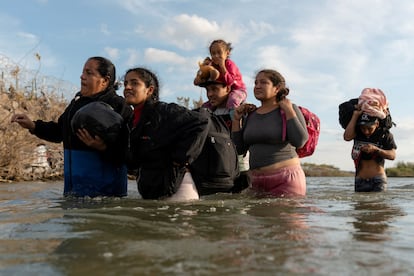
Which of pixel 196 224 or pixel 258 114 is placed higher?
pixel 258 114

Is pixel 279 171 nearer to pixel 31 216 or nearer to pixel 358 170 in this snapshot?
pixel 358 170

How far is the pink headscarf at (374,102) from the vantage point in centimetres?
579

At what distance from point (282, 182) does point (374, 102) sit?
1.96 metres

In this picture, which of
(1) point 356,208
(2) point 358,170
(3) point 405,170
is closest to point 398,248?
(1) point 356,208

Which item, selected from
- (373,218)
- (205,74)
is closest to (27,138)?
(205,74)

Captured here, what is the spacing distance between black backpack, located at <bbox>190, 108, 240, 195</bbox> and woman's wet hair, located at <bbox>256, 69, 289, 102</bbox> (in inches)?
35.9

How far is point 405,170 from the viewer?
24234 millimetres

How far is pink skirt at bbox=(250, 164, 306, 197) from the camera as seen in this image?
471 cm

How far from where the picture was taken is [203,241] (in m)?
2.22

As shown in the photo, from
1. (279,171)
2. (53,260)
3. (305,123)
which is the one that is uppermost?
(305,123)

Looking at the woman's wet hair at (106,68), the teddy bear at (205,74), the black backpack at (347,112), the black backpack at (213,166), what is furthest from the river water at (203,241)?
the black backpack at (347,112)

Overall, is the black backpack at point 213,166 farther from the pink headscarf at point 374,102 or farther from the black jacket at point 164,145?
the pink headscarf at point 374,102

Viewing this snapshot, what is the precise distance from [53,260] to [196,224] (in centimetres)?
Answer: 107

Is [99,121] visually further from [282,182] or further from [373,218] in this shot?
[373,218]
